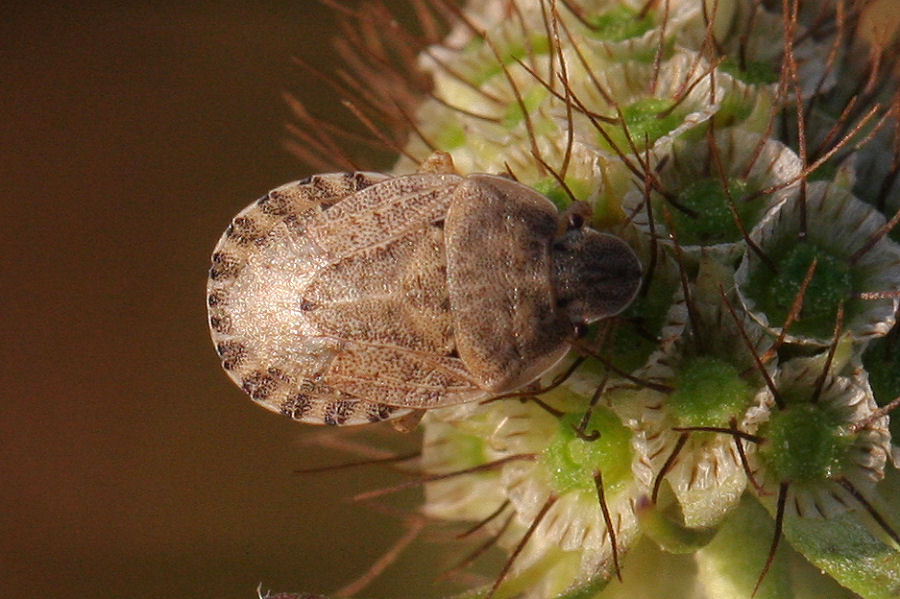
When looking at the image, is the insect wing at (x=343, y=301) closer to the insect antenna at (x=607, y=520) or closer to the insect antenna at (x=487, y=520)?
the insect antenna at (x=607, y=520)

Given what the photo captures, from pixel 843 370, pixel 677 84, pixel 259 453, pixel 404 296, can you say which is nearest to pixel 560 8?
pixel 677 84

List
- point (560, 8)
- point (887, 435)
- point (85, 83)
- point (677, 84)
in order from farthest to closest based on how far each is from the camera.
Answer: point (85, 83) → point (560, 8) → point (677, 84) → point (887, 435)

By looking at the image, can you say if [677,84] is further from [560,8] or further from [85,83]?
[85,83]

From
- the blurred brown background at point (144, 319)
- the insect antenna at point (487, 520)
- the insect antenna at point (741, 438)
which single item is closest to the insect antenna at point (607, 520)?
the insect antenna at point (741, 438)

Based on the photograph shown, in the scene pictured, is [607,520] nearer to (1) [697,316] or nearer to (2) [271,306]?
(1) [697,316]

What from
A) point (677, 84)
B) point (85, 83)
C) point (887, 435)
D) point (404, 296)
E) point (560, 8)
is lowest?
point (887, 435)

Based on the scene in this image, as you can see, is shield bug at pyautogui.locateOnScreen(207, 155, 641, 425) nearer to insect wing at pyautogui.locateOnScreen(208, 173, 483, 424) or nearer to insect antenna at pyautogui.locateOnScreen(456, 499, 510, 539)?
insect wing at pyautogui.locateOnScreen(208, 173, 483, 424)
